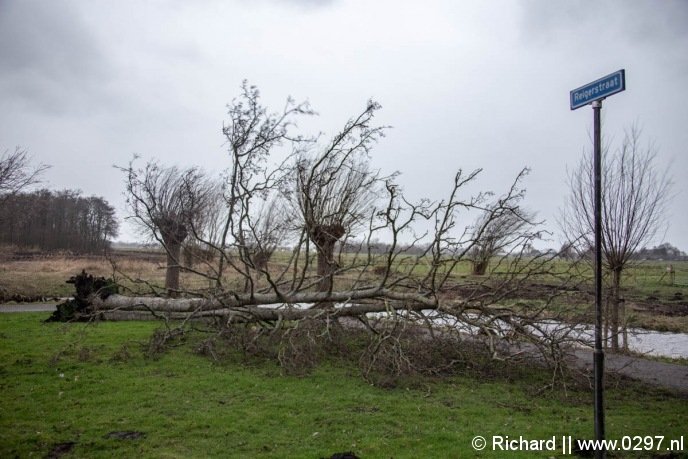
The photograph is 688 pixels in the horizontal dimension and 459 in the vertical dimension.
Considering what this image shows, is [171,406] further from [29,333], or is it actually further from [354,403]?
[29,333]

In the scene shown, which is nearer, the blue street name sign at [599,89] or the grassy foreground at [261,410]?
the blue street name sign at [599,89]

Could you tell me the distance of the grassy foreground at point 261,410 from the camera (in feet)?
16.0

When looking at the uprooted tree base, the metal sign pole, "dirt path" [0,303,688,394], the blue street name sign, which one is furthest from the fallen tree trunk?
the blue street name sign

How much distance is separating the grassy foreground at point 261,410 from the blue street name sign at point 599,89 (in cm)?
324

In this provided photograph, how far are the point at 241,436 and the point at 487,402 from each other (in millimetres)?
3254

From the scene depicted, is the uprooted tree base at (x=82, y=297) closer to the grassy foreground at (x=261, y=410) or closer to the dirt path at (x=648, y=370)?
the grassy foreground at (x=261, y=410)

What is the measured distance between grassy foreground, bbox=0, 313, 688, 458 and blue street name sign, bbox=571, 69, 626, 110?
10.6ft

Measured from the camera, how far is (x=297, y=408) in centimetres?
604

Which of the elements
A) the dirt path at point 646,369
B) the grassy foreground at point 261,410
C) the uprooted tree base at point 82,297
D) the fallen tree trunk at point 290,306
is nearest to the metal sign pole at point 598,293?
the grassy foreground at point 261,410

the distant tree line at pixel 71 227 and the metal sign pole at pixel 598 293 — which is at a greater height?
the distant tree line at pixel 71 227

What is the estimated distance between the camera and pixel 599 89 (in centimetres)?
400

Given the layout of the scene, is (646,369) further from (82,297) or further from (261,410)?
(82,297)

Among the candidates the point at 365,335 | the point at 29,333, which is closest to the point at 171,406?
the point at 365,335

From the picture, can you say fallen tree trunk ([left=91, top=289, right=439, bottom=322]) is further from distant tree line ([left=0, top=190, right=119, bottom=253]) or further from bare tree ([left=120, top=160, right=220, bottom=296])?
distant tree line ([left=0, top=190, right=119, bottom=253])
